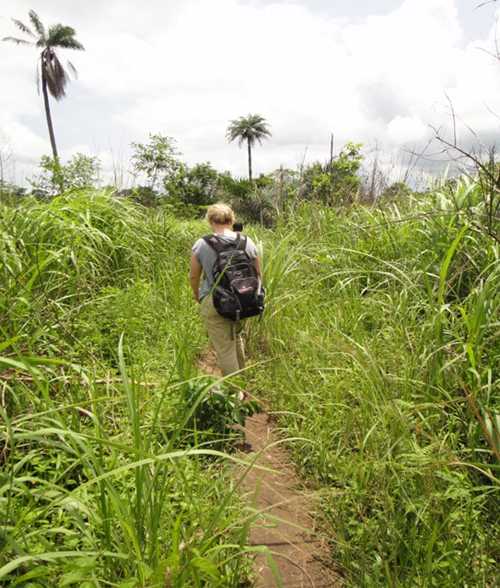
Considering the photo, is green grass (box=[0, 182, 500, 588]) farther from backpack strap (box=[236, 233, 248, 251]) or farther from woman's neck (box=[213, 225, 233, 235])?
woman's neck (box=[213, 225, 233, 235])

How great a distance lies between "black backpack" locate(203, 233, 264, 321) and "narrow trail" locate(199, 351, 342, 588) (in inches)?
34.3

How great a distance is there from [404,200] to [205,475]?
3.96 m

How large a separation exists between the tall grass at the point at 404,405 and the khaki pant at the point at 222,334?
0.98 ft

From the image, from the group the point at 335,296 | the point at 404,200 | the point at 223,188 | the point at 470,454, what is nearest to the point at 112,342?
the point at 335,296

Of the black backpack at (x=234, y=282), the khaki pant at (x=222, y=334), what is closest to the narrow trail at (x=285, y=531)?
the khaki pant at (x=222, y=334)

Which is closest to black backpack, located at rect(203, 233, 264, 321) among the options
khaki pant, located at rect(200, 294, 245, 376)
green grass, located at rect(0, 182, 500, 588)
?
khaki pant, located at rect(200, 294, 245, 376)

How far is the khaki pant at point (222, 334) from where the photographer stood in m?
2.91

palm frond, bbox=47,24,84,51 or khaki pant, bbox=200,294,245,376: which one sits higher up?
palm frond, bbox=47,24,84,51

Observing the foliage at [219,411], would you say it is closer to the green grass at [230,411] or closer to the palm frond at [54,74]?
the green grass at [230,411]

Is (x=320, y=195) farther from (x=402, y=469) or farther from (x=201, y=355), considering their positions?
(x=402, y=469)

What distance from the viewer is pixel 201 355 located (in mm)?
3807

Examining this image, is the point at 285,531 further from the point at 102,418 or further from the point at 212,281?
the point at 212,281

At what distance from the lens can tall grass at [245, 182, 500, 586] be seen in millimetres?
1520

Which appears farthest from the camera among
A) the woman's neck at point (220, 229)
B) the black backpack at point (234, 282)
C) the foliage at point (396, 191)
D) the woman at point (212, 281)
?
the foliage at point (396, 191)
